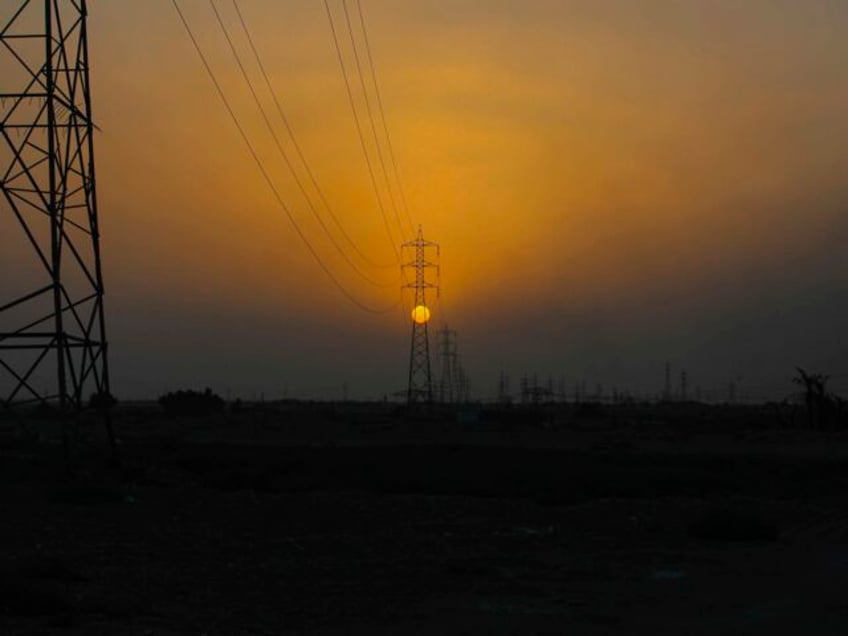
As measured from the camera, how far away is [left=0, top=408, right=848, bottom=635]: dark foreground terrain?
17.4m

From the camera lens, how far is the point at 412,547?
26.3m

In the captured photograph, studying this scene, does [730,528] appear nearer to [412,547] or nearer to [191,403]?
[412,547]

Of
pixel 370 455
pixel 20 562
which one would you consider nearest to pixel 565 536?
pixel 20 562

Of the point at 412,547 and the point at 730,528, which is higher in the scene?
the point at 730,528

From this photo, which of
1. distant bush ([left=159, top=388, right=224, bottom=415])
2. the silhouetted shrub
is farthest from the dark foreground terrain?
distant bush ([left=159, top=388, right=224, bottom=415])

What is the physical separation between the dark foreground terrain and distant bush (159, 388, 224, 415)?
9789 cm

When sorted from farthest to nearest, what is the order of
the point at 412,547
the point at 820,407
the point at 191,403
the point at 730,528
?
the point at 191,403, the point at 820,407, the point at 730,528, the point at 412,547

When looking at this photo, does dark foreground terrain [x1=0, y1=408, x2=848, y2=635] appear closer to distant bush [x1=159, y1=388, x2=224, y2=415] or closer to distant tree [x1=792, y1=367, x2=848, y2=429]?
distant tree [x1=792, y1=367, x2=848, y2=429]

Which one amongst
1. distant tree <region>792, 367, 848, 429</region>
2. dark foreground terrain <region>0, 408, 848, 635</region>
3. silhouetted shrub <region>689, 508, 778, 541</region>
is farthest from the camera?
distant tree <region>792, 367, 848, 429</region>

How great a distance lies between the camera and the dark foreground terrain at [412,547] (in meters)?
17.4

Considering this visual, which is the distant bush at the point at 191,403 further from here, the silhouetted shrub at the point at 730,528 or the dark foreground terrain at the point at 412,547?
the silhouetted shrub at the point at 730,528

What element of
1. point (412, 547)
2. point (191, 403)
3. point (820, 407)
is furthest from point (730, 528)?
point (191, 403)

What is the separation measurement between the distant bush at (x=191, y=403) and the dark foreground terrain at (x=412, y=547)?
97887mm

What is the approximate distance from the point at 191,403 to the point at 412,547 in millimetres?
127450
